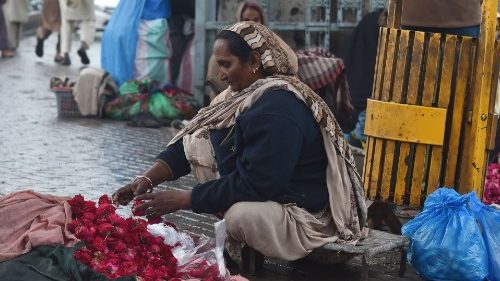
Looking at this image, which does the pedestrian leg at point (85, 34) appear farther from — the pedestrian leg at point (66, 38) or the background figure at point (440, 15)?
the background figure at point (440, 15)

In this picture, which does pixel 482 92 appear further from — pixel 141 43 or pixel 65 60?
pixel 65 60

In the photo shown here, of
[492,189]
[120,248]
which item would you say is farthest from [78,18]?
[120,248]

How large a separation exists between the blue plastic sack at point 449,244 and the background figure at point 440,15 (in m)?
1.36

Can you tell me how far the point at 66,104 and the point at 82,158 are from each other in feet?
8.27

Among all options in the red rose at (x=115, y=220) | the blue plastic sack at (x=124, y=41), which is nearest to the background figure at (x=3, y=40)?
the blue plastic sack at (x=124, y=41)

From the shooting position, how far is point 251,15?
8.62 m

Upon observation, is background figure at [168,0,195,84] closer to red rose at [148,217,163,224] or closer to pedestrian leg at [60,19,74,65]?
pedestrian leg at [60,19,74,65]

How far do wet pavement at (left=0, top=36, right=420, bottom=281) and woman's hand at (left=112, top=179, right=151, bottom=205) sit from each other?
676 mm

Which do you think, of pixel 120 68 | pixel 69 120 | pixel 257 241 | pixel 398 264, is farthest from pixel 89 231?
pixel 120 68

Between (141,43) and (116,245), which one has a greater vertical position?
(141,43)

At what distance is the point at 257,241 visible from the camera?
14.6ft

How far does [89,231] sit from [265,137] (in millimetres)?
866

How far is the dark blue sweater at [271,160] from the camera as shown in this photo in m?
4.35

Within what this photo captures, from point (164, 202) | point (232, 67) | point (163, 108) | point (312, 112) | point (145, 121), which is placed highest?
point (232, 67)
